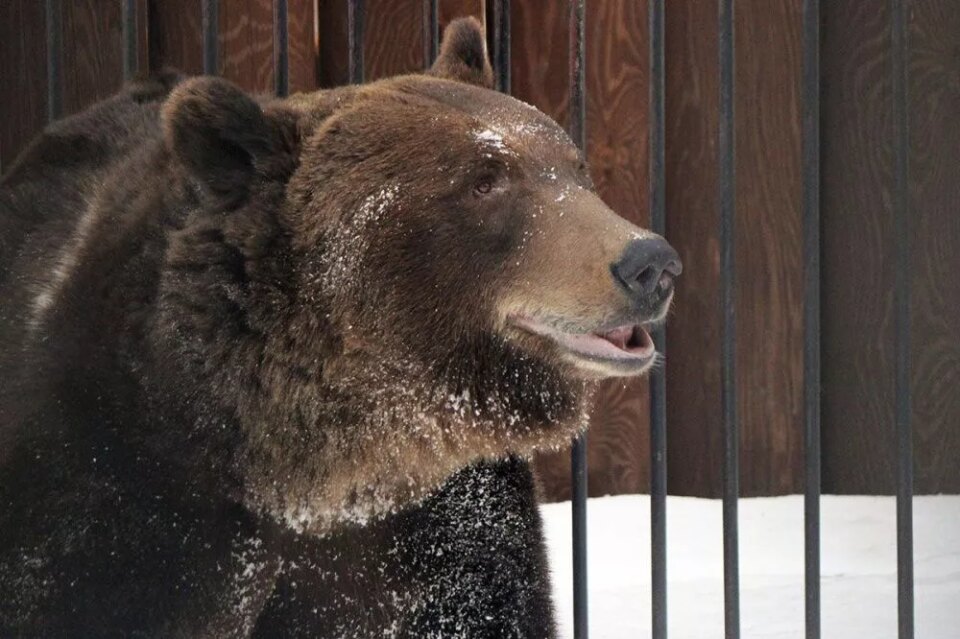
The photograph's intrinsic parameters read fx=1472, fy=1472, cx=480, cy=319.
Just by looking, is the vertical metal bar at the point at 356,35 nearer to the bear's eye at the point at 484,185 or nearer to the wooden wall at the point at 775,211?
the bear's eye at the point at 484,185

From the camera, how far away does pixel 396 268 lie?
327 cm

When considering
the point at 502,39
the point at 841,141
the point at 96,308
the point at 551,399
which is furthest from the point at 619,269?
the point at 841,141

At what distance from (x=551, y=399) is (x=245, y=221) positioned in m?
0.80

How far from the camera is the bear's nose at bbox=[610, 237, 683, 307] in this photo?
2.99 metres

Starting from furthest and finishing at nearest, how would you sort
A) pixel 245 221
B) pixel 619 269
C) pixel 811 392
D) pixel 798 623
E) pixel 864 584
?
pixel 864 584
pixel 798 623
pixel 811 392
pixel 245 221
pixel 619 269

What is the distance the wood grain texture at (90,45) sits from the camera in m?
5.45

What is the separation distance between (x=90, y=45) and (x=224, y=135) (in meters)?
2.45

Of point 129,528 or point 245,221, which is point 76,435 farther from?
point 245,221

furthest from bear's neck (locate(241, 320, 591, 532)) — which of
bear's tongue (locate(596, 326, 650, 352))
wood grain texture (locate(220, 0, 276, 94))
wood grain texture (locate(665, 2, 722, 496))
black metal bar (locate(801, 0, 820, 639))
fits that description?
wood grain texture (locate(665, 2, 722, 496))

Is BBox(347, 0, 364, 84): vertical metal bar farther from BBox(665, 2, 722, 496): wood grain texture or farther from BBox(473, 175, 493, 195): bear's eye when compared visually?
BBox(665, 2, 722, 496): wood grain texture

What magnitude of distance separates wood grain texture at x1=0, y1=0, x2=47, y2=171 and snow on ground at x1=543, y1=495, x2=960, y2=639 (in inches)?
99.2

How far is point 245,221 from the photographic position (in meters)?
3.27

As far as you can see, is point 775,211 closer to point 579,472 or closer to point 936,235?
point 936,235

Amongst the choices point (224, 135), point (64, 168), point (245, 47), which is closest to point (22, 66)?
point (245, 47)
